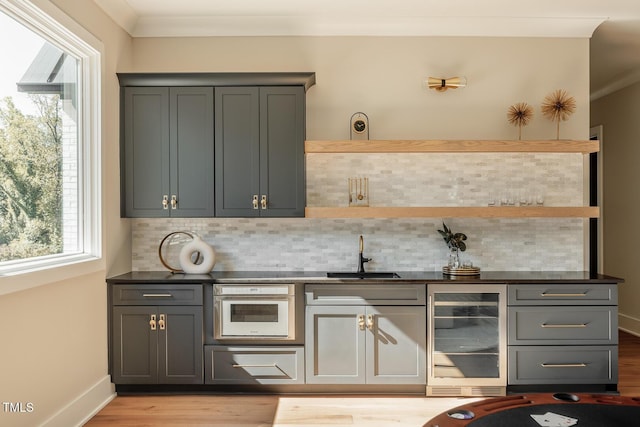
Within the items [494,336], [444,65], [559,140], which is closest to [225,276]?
[494,336]

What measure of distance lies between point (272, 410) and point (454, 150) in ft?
7.74

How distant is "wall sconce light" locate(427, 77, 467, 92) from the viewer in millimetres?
3867

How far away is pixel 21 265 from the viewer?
259 cm

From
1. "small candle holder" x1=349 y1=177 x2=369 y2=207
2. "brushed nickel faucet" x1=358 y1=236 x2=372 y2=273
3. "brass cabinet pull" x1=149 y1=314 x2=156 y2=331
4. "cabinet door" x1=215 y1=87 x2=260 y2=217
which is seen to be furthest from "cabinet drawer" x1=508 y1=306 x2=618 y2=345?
"brass cabinet pull" x1=149 y1=314 x2=156 y2=331

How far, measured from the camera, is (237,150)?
12.1 feet

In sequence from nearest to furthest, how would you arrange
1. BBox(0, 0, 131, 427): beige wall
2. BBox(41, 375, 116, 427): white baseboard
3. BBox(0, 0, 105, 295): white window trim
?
BBox(0, 0, 131, 427): beige wall < BBox(0, 0, 105, 295): white window trim < BBox(41, 375, 116, 427): white baseboard

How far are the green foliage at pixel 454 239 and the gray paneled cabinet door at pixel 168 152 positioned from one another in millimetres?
1875

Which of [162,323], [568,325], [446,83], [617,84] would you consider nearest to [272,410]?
[162,323]

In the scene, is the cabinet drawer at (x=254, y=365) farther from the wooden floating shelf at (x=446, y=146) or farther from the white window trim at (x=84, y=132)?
the wooden floating shelf at (x=446, y=146)

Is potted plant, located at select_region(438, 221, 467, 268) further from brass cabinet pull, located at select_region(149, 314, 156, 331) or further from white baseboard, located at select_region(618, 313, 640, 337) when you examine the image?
white baseboard, located at select_region(618, 313, 640, 337)

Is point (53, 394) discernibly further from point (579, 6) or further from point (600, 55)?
point (600, 55)

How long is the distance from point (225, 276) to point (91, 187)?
1156 millimetres

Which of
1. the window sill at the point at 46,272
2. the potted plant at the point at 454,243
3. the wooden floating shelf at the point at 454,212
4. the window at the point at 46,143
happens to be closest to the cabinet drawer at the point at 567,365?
the potted plant at the point at 454,243

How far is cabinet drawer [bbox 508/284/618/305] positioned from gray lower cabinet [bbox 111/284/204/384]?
236 cm
